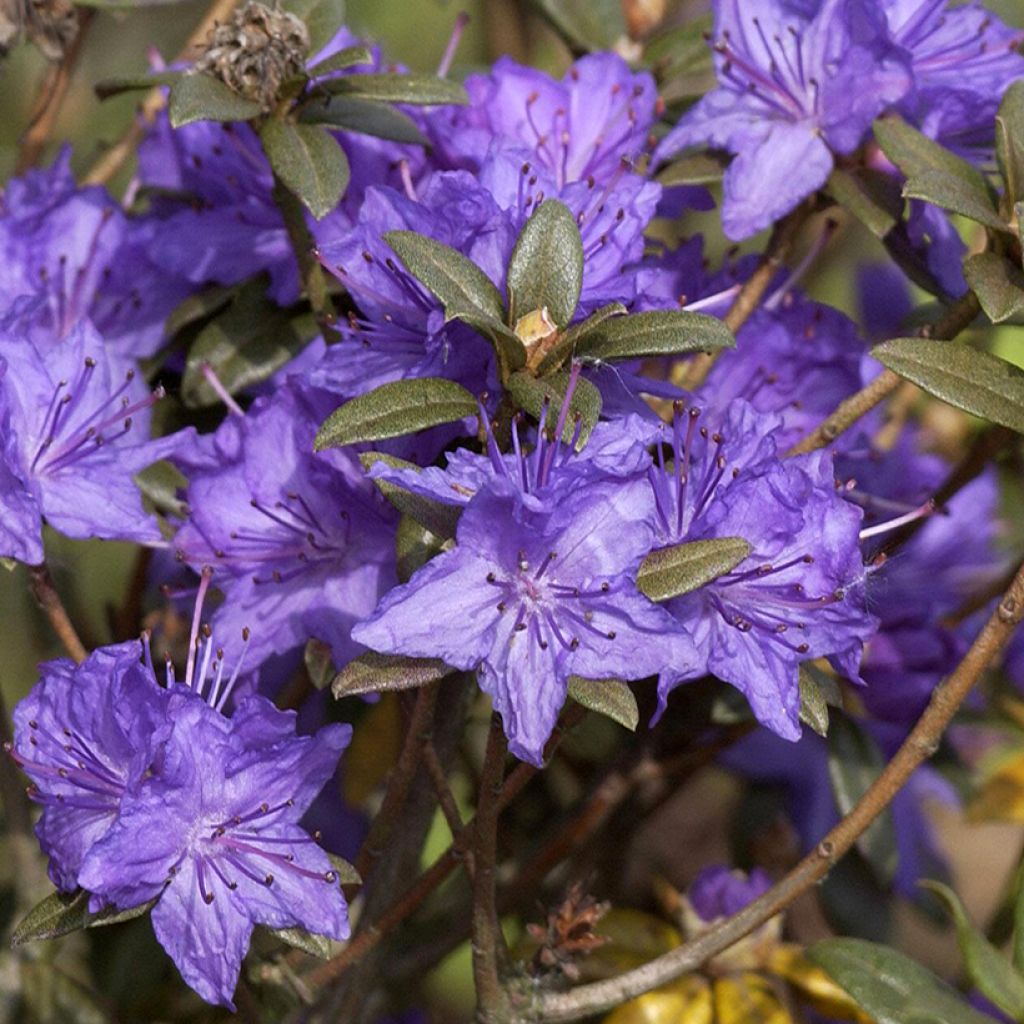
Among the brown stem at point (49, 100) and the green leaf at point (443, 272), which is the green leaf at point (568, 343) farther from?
the brown stem at point (49, 100)

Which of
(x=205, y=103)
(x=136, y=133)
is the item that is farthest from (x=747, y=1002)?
(x=136, y=133)

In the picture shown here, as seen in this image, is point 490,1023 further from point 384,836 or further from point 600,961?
point 600,961

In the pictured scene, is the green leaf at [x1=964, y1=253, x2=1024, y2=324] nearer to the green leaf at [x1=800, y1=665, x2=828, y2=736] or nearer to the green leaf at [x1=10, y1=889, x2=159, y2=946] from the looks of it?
the green leaf at [x1=800, y1=665, x2=828, y2=736]

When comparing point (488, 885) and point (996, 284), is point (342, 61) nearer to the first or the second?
point (996, 284)

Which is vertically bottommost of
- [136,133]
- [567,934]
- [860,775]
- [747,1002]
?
[747,1002]

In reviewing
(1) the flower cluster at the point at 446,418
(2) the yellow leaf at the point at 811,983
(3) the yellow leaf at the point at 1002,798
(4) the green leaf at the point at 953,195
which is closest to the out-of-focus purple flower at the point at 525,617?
(1) the flower cluster at the point at 446,418

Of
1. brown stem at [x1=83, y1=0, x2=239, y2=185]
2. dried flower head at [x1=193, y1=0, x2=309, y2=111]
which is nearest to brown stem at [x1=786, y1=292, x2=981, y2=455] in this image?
dried flower head at [x1=193, y1=0, x2=309, y2=111]
